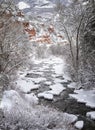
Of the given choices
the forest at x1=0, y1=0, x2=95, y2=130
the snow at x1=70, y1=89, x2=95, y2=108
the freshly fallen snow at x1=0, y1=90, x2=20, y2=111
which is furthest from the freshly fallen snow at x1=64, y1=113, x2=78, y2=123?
the freshly fallen snow at x1=0, y1=90, x2=20, y2=111

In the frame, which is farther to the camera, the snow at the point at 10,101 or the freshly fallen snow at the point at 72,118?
the freshly fallen snow at the point at 72,118

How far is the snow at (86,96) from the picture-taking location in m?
12.7

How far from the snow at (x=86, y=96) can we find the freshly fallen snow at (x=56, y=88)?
1.08 metres

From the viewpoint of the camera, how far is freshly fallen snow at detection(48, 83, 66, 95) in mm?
15305

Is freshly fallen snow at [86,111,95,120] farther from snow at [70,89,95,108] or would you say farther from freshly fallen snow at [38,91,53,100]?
freshly fallen snow at [38,91,53,100]

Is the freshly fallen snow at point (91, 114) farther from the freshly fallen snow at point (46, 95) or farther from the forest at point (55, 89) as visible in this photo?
the freshly fallen snow at point (46, 95)

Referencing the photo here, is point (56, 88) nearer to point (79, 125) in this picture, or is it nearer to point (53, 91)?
point (53, 91)

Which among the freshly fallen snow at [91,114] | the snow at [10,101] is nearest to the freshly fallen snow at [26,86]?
the snow at [10,101]

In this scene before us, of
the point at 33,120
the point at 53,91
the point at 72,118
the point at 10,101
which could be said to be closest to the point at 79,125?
the point at 72,118

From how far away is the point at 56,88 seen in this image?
1656cm

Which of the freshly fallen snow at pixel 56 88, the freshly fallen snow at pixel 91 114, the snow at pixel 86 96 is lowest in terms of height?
the freshly fallen snow at pixel 56 88

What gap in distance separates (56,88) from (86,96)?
302 cm

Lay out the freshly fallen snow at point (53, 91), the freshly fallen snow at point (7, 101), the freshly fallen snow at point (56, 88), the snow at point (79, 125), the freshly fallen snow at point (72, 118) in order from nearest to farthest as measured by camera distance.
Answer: the snow at point (79, 125) → the freshly fallen snow at point (7, 101) → the freshly fallen snow at point (72, 118) → the freshly fallen snow at point (53, 91) → the freshly fallen snow at point (56, 88)

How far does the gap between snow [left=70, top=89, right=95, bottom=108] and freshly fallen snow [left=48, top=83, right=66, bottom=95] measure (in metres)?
1.08
